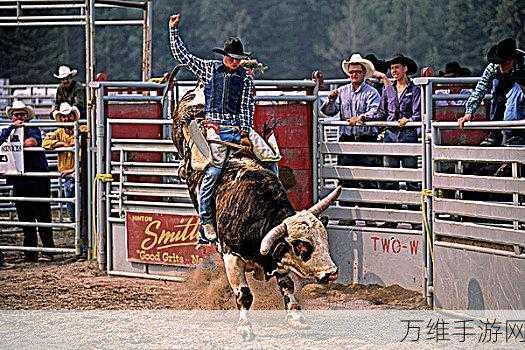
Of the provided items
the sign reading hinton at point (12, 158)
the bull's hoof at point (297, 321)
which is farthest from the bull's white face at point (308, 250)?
the sign reading hinton at point (12, 158)

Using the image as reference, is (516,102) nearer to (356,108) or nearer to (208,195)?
(356,108)

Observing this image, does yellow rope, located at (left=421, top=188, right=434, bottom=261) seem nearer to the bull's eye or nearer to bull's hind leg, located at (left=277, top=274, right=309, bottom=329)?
bull's hind leg, located at (left=277, top=274, right=309, bottom=329)

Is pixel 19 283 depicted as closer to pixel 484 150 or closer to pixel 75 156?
pixel 75 156

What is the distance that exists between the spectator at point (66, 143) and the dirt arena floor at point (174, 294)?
1607mm

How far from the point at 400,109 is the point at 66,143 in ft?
14.1

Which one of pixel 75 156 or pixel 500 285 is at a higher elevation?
pixel 75 156

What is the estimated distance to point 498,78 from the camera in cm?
1016

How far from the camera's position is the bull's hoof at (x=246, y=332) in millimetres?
9000

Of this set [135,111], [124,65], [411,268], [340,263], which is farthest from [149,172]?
[124,65]

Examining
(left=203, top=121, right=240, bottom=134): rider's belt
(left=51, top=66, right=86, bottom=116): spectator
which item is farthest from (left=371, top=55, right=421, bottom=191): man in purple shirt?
(left=51, top=66, right=86, bottom=116): spectator

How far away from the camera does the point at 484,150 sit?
30.1 ft

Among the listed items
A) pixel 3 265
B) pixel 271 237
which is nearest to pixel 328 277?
pixel 271 237

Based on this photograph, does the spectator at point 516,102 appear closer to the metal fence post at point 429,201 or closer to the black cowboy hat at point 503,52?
the black cowboy hat at point 503,52

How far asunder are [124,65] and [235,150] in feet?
106
